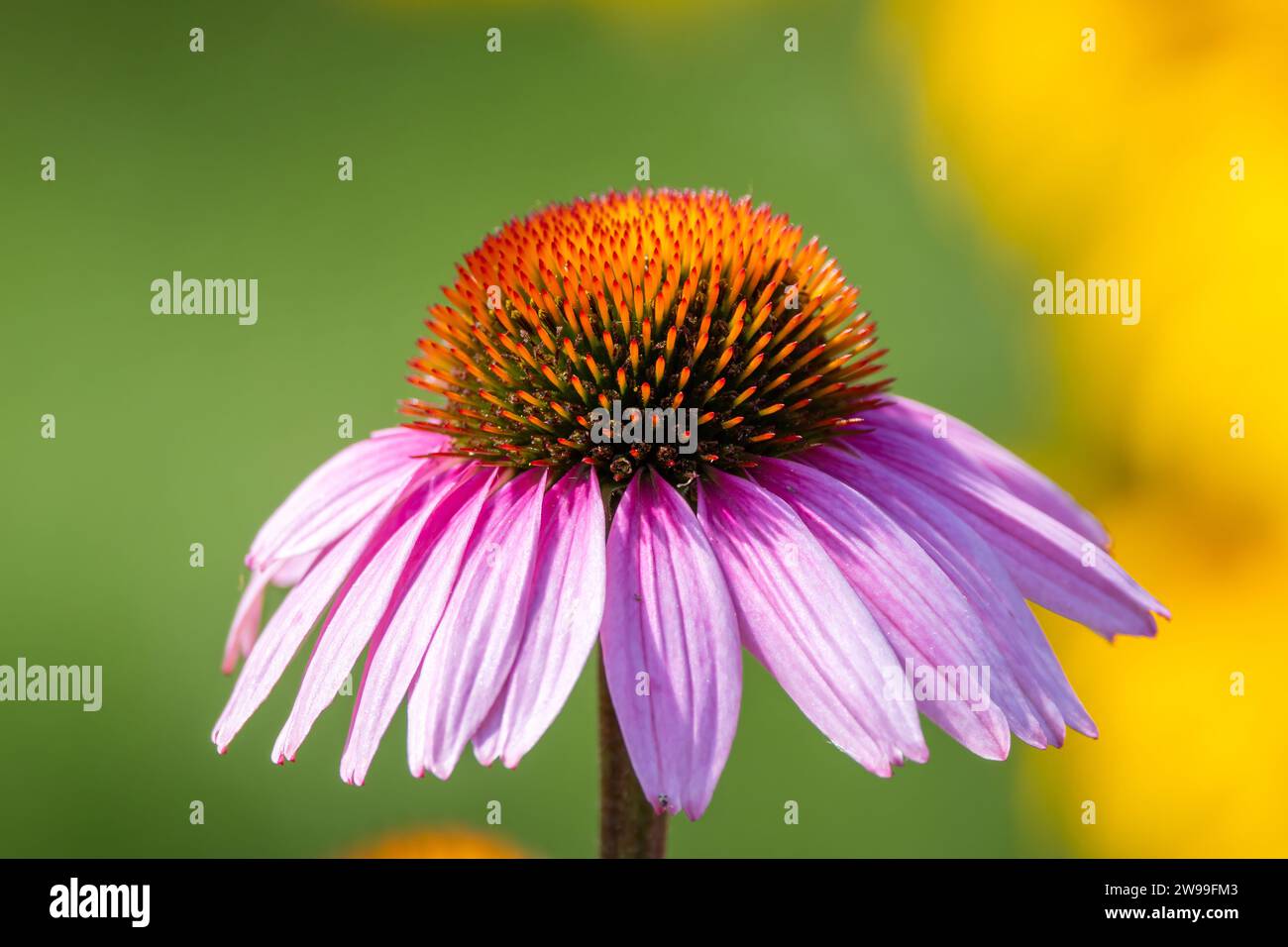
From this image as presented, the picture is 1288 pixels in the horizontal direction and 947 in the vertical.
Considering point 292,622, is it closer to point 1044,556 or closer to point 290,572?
point 290,572

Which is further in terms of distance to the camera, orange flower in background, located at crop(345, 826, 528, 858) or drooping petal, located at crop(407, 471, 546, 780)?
orange flower in background, located at crop(345, 826, 528, 858)

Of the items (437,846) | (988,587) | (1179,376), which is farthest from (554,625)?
(1179,376)

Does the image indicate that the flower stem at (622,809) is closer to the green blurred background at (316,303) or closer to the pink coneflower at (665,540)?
the pink coneflower at (665,540)

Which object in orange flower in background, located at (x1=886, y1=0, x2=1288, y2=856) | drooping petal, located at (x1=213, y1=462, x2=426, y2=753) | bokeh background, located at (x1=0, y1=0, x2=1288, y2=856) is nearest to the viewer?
drooping petal, located at (x1=213, y1=462, x2=426, y2=753)

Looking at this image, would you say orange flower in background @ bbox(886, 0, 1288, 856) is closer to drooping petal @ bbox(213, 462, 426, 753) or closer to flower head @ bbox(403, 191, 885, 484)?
flower head @ bbox(403, 191, 885, 484)

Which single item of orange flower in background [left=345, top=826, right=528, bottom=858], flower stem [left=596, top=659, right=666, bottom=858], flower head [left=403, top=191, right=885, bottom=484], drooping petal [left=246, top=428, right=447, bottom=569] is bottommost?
orange flower in background [left=345, top=826, right=528, bottom=858]

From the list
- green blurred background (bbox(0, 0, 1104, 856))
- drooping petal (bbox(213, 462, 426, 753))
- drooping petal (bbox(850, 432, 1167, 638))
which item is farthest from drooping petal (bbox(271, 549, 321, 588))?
green blurred background (bbox(0, 0, 1104, 856))

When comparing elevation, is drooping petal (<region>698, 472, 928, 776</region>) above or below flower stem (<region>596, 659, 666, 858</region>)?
above
